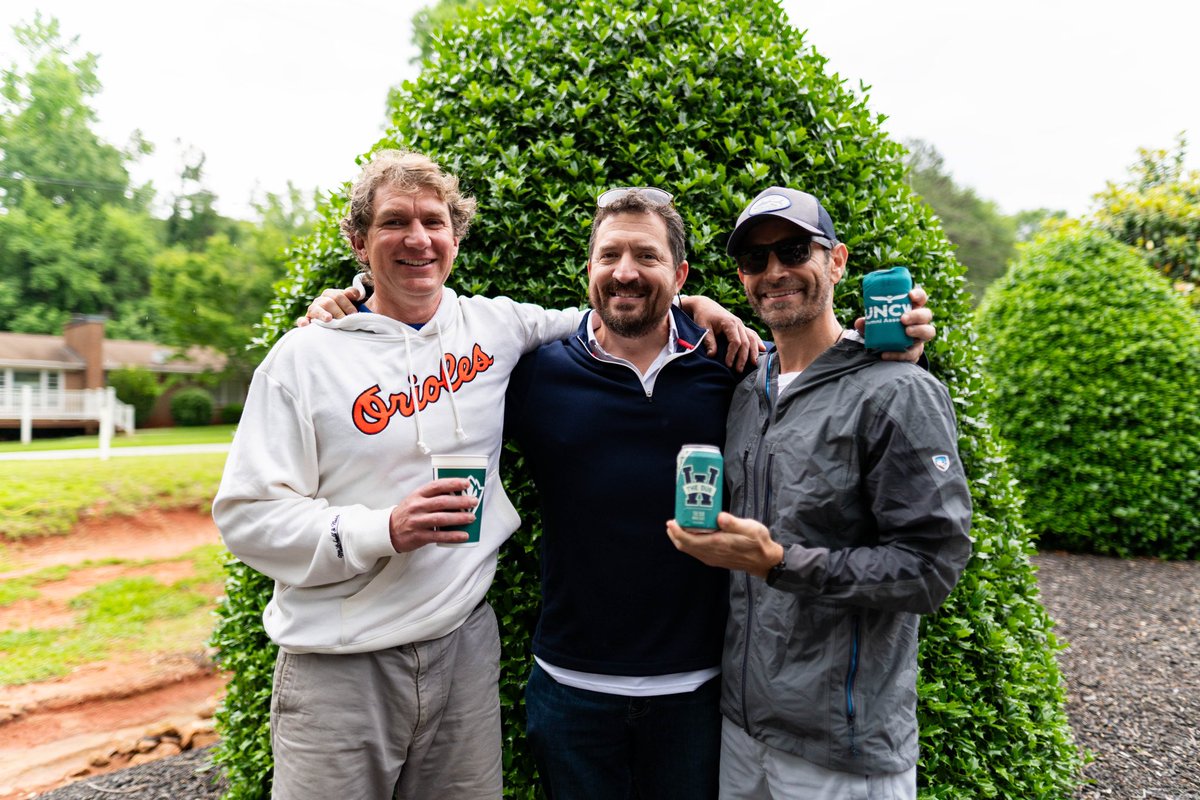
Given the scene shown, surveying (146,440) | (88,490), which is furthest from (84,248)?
(88,490)

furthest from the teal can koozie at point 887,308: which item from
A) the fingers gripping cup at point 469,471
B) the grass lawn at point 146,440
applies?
the grass lawn at point 146,440

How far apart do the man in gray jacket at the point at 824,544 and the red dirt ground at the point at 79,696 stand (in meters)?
3.89

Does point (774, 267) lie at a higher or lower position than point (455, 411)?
higher

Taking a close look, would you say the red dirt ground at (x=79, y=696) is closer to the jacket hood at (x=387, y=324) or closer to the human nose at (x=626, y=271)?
the jacket hood at (x=387, y=324)

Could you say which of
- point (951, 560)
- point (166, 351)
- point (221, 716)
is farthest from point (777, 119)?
point (166, 351)

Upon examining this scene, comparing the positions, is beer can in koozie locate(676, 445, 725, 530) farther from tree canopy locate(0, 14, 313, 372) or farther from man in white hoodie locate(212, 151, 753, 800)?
tree canopy locate(0, 14, 313, 372)

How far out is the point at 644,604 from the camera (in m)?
2.00

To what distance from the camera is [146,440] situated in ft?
68.8

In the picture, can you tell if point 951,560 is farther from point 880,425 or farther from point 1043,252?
point 1043,252

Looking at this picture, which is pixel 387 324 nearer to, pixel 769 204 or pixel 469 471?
pixel 469 471

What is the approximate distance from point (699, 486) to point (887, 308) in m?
0.72

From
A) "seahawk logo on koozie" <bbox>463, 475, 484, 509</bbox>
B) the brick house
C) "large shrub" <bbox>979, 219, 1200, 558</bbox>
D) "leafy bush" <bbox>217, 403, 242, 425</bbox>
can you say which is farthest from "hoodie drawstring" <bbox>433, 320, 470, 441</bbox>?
"leafy bush" <bbox>217, 403, 242, 425</bbox>

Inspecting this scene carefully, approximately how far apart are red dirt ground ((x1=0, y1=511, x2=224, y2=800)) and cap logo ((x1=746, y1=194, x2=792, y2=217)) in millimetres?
4304

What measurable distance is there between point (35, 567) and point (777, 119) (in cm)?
1105
